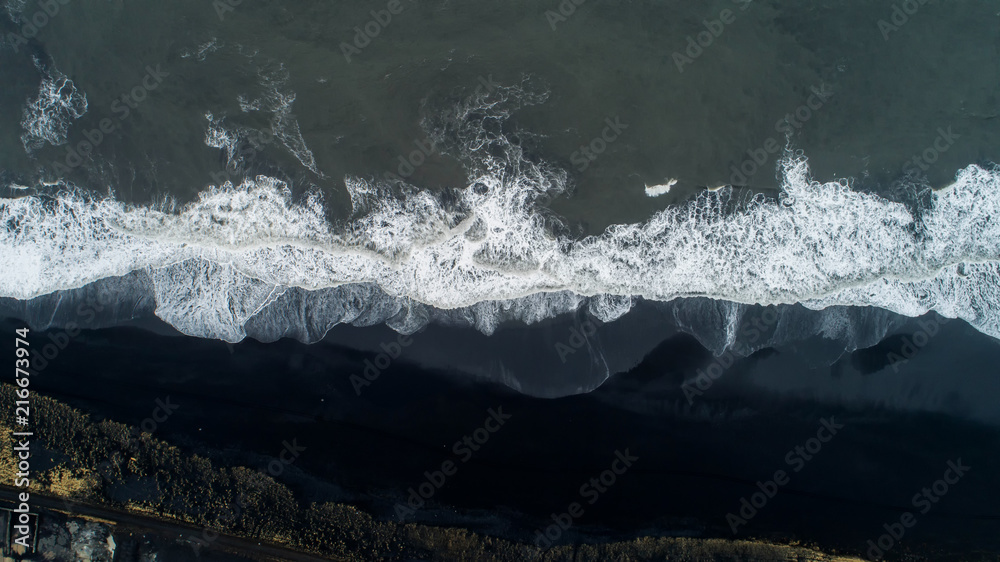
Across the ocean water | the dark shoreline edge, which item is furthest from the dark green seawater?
the dark shoreline edge

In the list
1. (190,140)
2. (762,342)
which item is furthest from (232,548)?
(762,342)

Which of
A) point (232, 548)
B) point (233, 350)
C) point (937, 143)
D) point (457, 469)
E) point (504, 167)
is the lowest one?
point (232, 548)

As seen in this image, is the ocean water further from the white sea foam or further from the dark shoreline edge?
the dark shoreline edge

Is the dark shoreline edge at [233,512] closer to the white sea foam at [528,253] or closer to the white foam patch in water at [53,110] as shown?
the white sea foam at [528,253]

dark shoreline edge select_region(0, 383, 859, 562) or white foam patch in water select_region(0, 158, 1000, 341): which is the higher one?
white foam patch in water select_region(0, 158, 1000, 341)

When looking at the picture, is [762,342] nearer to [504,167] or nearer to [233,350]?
[504,167]

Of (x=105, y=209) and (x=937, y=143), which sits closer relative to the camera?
(x=937, y=143)

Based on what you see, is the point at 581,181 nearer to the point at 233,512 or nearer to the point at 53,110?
the point at 233,512
